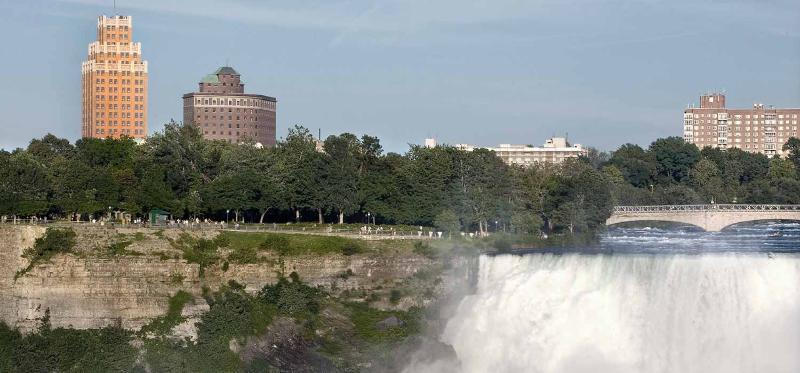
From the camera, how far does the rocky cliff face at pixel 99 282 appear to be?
92.9 meters

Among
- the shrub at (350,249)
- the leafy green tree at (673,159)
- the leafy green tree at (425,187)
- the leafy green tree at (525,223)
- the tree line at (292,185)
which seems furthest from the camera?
the leafy green tree at (673,159)

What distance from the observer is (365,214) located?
123188 millimetres

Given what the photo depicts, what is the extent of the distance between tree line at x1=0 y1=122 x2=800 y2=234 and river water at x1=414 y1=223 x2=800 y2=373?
2087 centimetres

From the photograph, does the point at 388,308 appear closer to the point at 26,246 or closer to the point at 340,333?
the point at 340,333

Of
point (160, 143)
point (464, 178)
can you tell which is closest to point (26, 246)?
point (160, 143)

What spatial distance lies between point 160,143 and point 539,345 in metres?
44.4

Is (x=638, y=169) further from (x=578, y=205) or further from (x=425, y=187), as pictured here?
(x=425, y=187)

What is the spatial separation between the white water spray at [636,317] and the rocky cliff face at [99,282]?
38.9 ft

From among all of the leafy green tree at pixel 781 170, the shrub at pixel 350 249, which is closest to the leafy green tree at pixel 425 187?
the shrub at pixel 350 249

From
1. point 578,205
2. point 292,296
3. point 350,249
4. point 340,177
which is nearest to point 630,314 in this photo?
point 350,249

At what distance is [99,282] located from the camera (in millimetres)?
93562

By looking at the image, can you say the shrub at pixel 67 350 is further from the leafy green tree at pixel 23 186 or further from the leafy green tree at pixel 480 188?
the leafy green tree at pixel 480 188

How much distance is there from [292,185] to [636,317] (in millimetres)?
39279

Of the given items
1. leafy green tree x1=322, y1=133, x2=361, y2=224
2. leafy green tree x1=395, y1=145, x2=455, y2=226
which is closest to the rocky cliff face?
leafy green tree x1=322, y1=133, x2=361, y2=224
